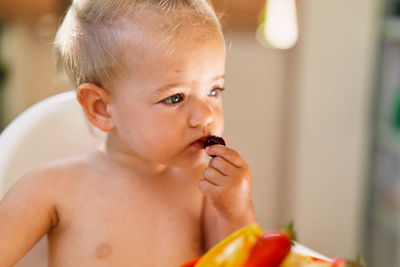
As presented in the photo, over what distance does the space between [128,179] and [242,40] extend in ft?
4.71

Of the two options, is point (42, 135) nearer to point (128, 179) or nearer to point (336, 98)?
point (128, 179)

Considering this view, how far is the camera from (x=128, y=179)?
776 millimetres

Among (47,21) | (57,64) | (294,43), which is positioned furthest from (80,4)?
(294,43)

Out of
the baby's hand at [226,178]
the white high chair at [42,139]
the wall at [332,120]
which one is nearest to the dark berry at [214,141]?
the baby's hand at [226,178]

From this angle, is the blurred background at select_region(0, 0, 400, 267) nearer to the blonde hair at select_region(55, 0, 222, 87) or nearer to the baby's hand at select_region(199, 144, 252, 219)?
the blonde hair at select_region(55, 0, 222, 87)

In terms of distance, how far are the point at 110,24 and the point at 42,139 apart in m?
0.27

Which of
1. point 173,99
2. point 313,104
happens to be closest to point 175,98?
point 173,99

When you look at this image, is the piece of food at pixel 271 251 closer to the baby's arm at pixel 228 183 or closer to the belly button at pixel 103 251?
the baby's arm at pixel 228 183

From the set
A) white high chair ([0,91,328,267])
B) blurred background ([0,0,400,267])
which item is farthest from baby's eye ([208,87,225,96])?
blurred background ([0,0,400,267])

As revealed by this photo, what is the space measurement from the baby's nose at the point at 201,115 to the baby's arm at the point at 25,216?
0.23m

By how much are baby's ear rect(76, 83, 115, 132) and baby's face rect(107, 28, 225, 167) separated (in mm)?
24

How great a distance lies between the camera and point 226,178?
62 centimetres

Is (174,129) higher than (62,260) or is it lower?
higher

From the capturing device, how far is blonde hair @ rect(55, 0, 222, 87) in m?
0.66
